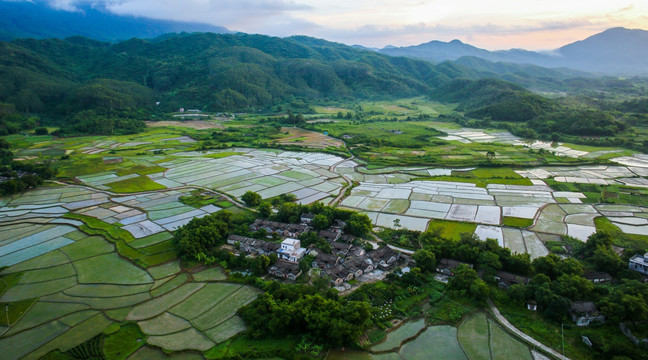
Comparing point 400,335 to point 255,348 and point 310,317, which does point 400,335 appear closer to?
A: point 310,317

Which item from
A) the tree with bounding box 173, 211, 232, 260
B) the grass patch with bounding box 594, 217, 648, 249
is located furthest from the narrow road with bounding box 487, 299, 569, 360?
the tree with bounding box 173, 211, 232, 260

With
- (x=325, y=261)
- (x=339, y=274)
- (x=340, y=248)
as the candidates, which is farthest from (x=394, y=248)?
(x=339, y=274)

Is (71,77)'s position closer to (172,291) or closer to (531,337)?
(172,291)

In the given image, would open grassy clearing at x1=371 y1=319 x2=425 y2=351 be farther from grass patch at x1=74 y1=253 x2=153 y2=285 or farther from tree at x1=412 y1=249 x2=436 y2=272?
grass patch at x1=74 y1=253 x2=153 y2=285

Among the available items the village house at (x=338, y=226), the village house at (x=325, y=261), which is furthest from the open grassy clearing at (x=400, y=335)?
the village house at (x=338, y=226)

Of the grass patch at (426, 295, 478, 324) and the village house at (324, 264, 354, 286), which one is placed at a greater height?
the village house at (324, 264, 354, 286)
